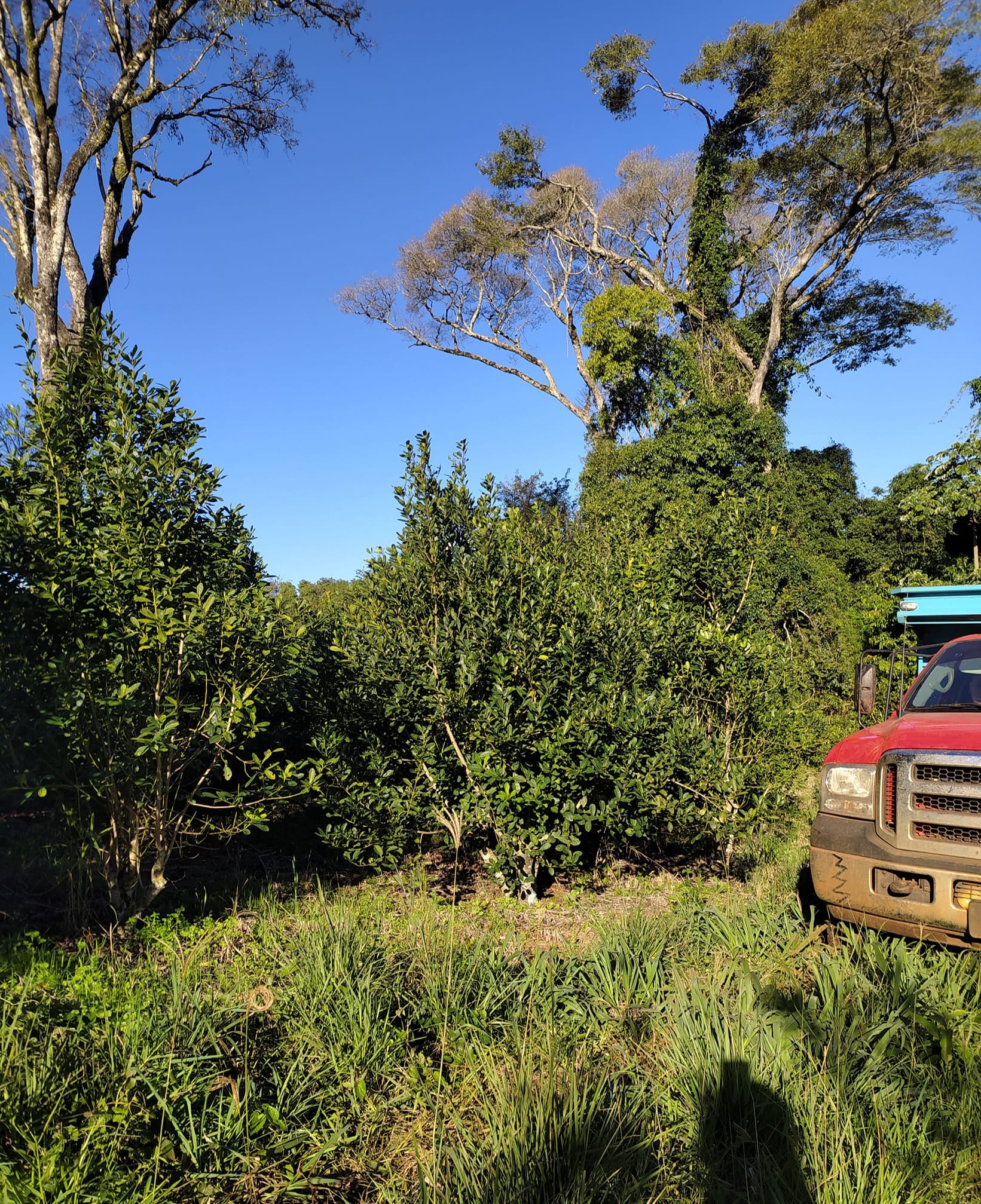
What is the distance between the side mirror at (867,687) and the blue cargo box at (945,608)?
1838mm

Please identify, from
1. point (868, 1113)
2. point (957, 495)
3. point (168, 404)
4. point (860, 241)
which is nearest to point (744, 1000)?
point (868, 1113)

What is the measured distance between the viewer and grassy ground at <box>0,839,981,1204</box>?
2.55m

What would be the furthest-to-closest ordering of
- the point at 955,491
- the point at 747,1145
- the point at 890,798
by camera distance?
the point at 955,491, the point at 890,798, the point at 747,1145

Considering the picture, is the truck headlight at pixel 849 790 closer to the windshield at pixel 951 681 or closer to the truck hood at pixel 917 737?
the truck hood at pixel 917 737

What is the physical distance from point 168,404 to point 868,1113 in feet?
18.1

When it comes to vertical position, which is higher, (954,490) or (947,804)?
(954,490)

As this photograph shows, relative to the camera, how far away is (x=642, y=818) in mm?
6176

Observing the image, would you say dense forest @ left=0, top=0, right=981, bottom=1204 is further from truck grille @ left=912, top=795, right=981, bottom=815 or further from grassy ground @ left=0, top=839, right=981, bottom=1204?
truck grille @ left=912, top=795, right=981, bottom=815

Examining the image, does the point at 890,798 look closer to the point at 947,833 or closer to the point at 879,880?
the point at 947,833

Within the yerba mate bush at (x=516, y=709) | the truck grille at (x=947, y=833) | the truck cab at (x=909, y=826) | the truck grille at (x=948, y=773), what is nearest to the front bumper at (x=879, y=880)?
the truck cab at (x=909, y=826)

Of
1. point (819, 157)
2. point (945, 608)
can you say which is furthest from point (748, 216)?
point (945, 608)

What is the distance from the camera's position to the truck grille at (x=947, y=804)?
3.88m

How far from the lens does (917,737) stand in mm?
4223

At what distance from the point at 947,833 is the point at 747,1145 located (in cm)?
213
